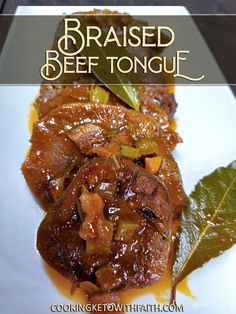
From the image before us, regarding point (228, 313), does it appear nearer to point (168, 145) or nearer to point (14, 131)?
point (168, 145)

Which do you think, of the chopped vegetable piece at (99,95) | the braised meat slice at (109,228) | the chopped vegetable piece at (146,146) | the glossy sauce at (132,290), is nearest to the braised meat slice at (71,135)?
the chopped vegetable piece at (146,146)

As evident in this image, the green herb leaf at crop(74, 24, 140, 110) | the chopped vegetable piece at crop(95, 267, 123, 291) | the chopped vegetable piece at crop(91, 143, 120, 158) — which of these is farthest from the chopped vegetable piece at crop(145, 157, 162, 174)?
the chopped vegetable piece at crop(95, 267, 123, 291)

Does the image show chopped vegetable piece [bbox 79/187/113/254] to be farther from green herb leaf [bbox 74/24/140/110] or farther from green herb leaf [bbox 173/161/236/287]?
green herb leaf [bbox 74/24/140/110]

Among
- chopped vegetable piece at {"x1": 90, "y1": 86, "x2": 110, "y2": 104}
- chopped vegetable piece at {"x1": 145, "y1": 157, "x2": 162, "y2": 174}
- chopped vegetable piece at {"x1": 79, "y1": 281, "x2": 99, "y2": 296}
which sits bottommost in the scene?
chopped vegetable piece at {"x1": 79, "y1": 281, "x2": 99, "y2": 296}

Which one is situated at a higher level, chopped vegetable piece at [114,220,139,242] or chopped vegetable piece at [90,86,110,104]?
chopped vegetable piece at [90,86,110,104]

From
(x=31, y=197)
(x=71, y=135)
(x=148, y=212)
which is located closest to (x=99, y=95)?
(x=71, y=135)
